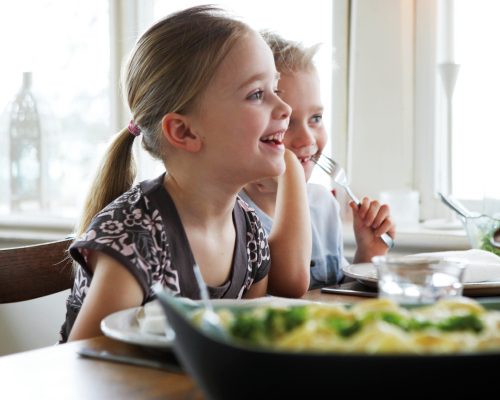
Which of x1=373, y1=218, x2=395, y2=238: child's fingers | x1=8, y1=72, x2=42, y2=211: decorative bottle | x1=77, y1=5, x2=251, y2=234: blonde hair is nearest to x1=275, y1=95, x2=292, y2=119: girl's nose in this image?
x1=77, y1=5, x2=251, y2=234: blonde hair

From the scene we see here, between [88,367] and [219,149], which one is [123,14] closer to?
[219,149]

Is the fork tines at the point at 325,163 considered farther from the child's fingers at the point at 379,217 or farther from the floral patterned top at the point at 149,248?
the floral patterned top at the point at 149,248

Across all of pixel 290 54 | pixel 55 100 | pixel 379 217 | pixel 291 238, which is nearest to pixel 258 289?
pixel 291 238

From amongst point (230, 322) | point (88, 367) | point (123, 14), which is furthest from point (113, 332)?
point (123, 14)

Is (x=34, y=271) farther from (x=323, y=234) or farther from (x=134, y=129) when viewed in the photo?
(x=323, y=234)

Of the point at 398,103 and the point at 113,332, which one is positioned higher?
the point at 398,103

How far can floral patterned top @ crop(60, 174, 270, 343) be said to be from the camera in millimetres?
1153

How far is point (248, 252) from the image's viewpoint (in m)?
1.46

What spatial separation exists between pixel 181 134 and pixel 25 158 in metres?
1.63

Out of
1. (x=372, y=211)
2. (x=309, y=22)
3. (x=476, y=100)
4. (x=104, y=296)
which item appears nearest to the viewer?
(x=104, y=296)

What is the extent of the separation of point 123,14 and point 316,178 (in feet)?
2.61

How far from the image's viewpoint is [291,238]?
5.05ft

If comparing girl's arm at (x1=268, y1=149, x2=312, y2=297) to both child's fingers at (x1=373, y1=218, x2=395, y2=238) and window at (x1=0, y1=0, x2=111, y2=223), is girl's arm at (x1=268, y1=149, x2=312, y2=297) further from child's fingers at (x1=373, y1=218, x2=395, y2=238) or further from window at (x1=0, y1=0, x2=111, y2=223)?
window at (x1=0, y1=0, x2=111, y2=223)

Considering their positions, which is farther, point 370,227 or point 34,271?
point 370,227
